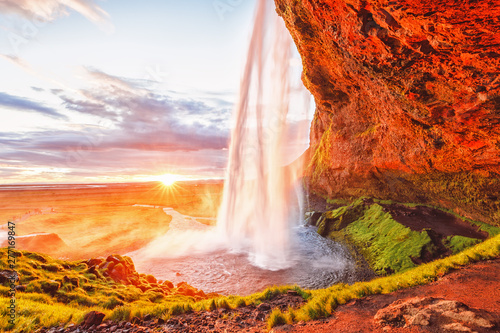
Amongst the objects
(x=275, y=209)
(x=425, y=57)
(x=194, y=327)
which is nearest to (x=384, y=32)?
(x=425, y=57)

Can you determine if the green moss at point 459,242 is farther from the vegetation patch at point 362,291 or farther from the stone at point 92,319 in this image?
the stone at point 92,319

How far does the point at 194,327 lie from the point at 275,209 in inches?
967

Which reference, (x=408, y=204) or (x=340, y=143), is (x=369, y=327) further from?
(x=340, y=143)

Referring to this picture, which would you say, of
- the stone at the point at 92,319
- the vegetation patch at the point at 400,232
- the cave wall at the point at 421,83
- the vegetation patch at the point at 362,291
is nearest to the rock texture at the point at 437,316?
the vegetation patch at the point at 362,291

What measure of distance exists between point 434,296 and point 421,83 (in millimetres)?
10302

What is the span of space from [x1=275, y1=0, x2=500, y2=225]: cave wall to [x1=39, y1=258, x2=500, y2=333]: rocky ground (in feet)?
25.2

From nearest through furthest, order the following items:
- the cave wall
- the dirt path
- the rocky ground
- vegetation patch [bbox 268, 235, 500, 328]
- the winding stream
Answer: the rocky ground
the dirt path
vegetation patch [bbox 268, 235, 500, 328]
the cave wall
the winding stream

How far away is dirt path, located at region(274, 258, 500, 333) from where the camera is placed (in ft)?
16.4

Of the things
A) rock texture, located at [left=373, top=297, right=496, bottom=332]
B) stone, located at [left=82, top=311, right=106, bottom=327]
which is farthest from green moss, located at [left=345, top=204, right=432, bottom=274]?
stone, located at [left=82, top=311, right=106, bottom=327]

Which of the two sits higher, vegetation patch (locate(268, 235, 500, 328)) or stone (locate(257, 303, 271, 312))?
vegetation patch (locate(268, 235, 500, 328))

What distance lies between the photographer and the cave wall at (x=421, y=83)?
7.35 m

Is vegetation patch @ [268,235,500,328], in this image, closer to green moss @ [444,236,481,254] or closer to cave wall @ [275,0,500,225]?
green moss @ [444,236,481,254]

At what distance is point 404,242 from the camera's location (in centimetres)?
1497

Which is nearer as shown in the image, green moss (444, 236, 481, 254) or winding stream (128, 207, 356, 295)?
green moss (444, 236, 481, 254)
